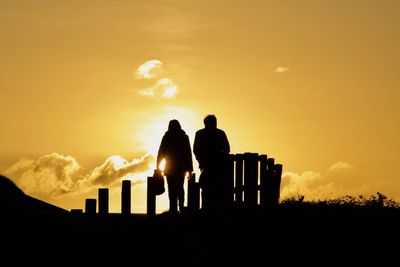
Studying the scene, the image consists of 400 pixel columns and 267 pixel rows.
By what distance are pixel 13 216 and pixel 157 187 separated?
4174 mm

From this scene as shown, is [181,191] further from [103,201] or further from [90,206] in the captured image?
[90,206]

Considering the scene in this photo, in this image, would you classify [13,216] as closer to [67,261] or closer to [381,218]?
[67,261]

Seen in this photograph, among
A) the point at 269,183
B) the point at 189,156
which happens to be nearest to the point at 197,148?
the point at 189,156

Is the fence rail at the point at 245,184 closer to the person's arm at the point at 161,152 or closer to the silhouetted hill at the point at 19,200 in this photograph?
the person's arm at the point at 161,152

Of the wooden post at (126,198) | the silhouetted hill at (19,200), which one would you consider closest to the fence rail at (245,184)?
the wooden post at (126,198)

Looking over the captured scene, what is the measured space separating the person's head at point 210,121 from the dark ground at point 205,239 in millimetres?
2582

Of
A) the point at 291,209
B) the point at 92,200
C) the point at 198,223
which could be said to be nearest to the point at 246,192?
the point at 291,209

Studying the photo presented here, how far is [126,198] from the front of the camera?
23.4 m

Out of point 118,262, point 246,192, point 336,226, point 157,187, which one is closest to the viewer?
point 118,262

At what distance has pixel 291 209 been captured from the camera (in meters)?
25.0

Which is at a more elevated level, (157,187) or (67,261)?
(157,187)

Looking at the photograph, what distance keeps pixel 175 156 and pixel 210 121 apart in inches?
55.6

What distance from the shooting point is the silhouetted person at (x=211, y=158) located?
81.6 feet

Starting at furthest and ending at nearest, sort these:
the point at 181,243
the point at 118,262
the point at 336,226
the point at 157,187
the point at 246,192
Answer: the point at 246,192, the point at 157,187, the point at 336,226, the point at 181,243, the point at 118,262
